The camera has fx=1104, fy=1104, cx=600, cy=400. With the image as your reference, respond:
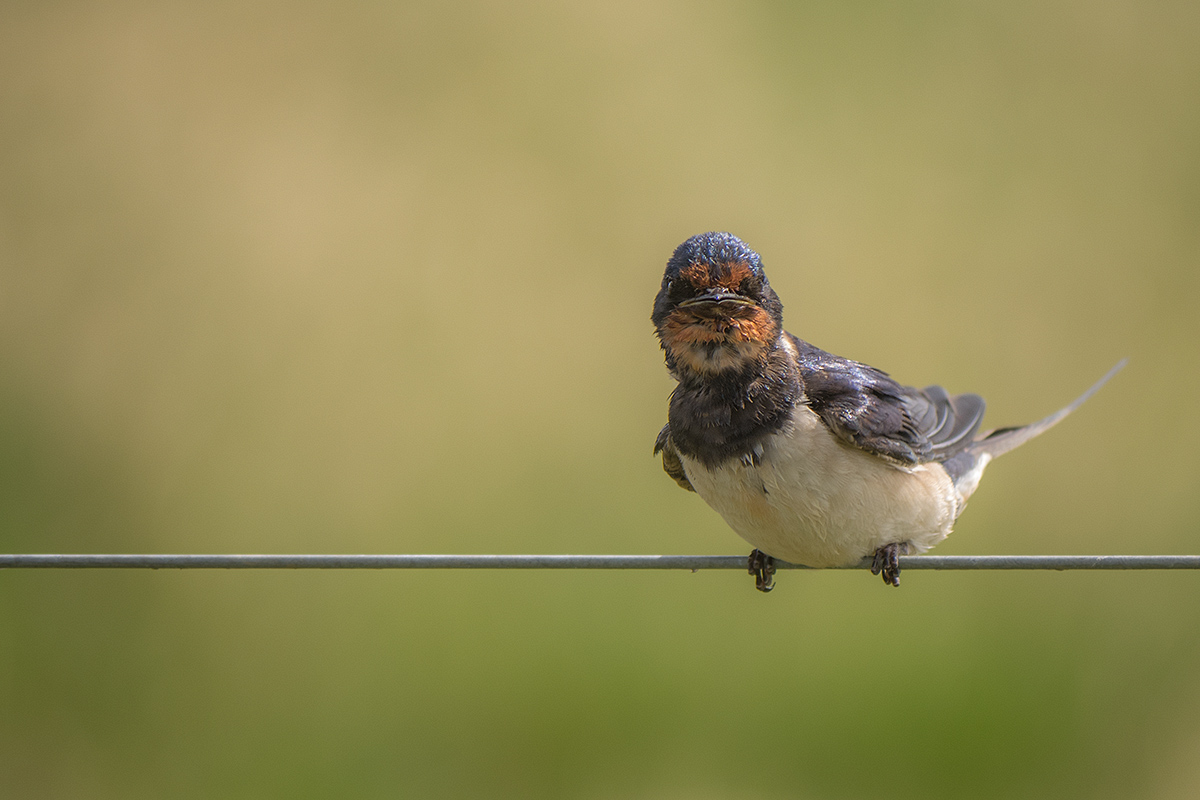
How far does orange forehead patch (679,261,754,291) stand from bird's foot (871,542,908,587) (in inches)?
20.1

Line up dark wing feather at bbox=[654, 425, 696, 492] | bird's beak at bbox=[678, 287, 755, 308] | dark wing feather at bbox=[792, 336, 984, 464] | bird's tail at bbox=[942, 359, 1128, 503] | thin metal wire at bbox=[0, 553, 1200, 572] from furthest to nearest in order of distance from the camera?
bird's tail at bbox=[942, 359, 1128, 503], dark wing feather at bbox=[654, 425, 696, 492], dark wing feather at bbox=[792, 336, 984, 464], bird's beak at bbox=[678, 287, 755, 308], thin metal wire at bbox=[0, 553, 1200, 572]

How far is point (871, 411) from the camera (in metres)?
1.71

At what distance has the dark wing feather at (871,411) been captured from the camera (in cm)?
167

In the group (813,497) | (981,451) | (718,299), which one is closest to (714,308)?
(718,299)

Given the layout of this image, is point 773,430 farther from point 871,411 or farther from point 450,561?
point 450,561

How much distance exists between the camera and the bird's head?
1546 mm

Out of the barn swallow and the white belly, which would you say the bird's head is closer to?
the barn swallow

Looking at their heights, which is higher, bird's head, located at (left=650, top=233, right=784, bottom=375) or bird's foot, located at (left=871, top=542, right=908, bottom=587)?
bird's head, located at (left=650, top=233, right=784, bottom=375)

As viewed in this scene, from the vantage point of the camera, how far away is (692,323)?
1.58m

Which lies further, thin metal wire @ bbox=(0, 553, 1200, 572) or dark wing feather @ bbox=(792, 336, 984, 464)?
dark wing feather @ bbox=(792, 336, 984, 464)

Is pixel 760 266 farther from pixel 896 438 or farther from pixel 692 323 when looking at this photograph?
pixel 896 438

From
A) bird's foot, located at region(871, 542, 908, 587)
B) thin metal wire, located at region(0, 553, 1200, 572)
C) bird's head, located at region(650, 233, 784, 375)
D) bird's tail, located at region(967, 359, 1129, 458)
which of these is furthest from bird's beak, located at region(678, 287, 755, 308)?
bird's tail, located at region(967, 359, 1129, 458)

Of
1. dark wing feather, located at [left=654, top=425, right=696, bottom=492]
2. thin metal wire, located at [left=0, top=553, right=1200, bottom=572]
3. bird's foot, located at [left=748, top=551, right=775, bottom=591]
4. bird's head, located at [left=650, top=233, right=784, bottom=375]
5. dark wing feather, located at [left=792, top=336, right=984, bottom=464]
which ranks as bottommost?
bird's foot, located at [left=748, top=551, right=775, bottom=591]

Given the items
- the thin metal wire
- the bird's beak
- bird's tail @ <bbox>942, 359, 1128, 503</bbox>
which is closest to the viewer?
the thin metal wire
